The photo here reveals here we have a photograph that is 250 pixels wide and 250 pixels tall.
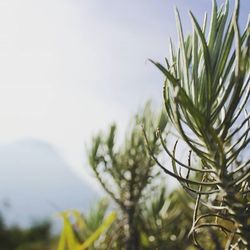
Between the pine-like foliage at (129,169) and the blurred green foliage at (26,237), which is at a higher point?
the pine-like foliage at (129,169)

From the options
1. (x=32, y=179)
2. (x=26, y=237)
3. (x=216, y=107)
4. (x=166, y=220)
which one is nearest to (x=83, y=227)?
(x=166, y=220)

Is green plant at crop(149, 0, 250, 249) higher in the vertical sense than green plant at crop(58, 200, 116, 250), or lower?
higher

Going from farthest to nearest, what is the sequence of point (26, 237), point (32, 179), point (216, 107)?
point (32, 179) → point (26, 237) → point (216, 107)

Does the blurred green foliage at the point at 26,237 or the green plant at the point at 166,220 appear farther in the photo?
the blurred green foliage at the point at 26,237

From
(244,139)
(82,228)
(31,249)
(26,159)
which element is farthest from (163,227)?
(26,159)

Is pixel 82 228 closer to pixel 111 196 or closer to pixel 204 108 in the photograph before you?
pixel 111 196

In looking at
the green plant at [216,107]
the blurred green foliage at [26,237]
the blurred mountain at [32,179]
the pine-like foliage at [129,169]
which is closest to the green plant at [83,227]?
the pine-like foliage at [129,169]

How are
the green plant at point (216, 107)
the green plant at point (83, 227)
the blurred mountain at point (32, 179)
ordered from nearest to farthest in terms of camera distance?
1. the green plant at point (216, 107)
2. the green plant at point (83, 227)
3. the blurred mountain at point (32, 179)

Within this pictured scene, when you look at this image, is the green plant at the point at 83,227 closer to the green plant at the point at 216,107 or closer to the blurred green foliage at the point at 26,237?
the green plant at the point at 216,107

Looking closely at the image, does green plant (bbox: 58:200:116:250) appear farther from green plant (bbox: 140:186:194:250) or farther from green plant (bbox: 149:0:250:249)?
green plant (bbox: 149:0:250:249)

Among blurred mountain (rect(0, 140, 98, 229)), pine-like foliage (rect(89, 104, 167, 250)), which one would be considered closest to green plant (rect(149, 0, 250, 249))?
pine-like foliage (rect(89, 104, 167, 250))

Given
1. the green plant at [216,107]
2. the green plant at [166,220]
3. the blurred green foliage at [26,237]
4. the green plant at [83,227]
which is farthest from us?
the blurred green foliage at [26,237]

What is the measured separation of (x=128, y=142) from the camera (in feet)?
4.06

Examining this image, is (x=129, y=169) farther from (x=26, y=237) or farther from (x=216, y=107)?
(x=26, y=237)
